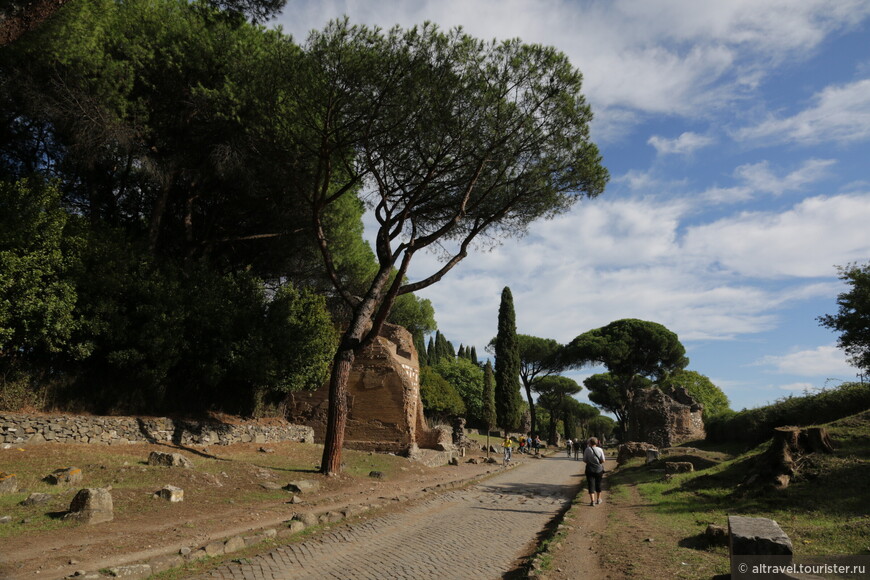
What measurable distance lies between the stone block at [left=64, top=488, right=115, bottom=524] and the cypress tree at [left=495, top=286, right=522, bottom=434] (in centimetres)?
2844

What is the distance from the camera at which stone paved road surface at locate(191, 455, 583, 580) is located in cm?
503

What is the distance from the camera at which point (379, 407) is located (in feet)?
59.4

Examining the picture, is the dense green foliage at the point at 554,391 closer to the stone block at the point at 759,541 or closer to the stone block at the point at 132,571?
the stone block at the point at 759,541

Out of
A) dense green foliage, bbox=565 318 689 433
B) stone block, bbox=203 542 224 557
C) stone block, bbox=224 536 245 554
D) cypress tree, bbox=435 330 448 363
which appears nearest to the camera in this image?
stone block, bbox=203 542 224 557

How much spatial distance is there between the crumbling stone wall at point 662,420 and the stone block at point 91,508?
26845 mm

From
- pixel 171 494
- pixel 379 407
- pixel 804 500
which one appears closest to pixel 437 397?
pixel 379 407

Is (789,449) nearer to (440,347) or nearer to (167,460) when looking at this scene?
(167,460)

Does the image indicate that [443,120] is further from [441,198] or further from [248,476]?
[248,476]

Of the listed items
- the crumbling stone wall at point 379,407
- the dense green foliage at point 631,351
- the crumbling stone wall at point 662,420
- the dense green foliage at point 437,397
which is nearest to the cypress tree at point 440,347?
the dense green foliage at point 437,397

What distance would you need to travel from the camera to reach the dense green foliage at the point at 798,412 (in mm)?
12969

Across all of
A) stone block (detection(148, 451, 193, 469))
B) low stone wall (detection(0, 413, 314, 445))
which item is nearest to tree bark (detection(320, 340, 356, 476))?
stone block (detection(148, 451, 193, 469))

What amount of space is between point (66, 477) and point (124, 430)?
14.0 feet

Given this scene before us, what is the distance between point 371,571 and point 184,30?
1447 cm

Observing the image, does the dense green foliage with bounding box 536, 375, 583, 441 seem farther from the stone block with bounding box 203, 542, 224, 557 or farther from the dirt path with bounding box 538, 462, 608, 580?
the stone block with bounding box 203, 542, 224, 557
